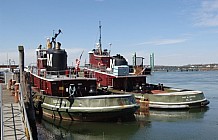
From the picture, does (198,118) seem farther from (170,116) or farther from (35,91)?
(35,91)

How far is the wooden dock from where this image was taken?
11.1 m

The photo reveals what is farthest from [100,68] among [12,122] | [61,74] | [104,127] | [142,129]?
[12,122]

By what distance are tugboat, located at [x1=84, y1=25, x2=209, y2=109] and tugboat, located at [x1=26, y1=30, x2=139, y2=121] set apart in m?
2.06

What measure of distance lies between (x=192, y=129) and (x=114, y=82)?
1069 centimetres

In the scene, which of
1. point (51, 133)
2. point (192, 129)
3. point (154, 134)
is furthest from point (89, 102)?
point (192, 129)

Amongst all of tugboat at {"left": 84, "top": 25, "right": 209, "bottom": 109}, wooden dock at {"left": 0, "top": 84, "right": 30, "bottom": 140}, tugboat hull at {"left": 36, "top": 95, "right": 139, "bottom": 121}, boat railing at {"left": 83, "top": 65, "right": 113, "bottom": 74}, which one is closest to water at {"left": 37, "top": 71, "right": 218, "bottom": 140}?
tugboat hull at {"left": 36, "top": 95, "right": 139, "bottom": 121}

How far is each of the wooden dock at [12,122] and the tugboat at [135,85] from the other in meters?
8.90

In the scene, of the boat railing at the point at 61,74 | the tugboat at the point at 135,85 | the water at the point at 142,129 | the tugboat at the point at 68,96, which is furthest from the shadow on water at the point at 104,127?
the boat railing at the point at 61,74

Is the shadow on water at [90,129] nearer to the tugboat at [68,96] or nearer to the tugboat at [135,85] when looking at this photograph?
the tugboat at [68,96]

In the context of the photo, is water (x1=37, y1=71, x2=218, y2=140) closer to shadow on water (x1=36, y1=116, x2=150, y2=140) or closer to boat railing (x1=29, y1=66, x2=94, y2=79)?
shadow on water (x1=36, y1=116, x2=150, y2=140)

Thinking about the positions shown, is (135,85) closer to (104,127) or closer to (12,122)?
(104,127)

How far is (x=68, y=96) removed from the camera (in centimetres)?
2138

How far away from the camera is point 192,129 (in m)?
18.4

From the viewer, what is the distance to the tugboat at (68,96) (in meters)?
18.4
